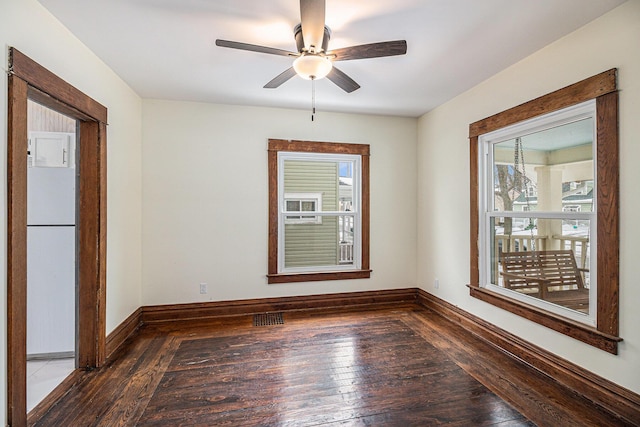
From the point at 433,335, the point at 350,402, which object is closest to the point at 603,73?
the point at 433,335

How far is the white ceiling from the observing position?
1.98m

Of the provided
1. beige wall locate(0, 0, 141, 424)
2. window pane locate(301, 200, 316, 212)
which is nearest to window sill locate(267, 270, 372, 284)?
window pane locate(301, 200, 316, 212)

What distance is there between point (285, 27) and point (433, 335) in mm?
3143

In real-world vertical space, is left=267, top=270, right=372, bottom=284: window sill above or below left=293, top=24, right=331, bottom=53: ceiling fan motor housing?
below

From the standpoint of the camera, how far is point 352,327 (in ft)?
11.4

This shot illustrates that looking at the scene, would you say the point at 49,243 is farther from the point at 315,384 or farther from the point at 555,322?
the point at 555,322

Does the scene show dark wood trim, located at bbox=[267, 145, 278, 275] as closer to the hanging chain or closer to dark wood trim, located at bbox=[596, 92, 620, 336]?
the hanging chain

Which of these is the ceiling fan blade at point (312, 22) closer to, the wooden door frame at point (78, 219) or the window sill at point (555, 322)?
the wooden door frame at point (78, 219)

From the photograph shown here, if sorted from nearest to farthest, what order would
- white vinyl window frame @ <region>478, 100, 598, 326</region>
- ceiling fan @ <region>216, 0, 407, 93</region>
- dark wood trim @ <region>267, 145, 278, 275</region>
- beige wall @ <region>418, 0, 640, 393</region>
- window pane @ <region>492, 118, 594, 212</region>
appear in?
1. ceiling fan @ <region>216, 0, 407, 93</region>
2. beige wall @ <region>418, 0, 640, 393</region>
3. white vinyl window frame @ <region>478, 100, 598, 326</region>
4. window pane @ <region>492, 118, 594, 212</region>
5. dark wood trim @ <region>267, 145, 278, 275</region>

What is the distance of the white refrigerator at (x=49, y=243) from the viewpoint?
2.68m

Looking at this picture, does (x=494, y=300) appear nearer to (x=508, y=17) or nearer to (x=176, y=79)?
(x=508, y=17)

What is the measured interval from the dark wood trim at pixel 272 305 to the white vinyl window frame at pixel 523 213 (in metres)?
1.37

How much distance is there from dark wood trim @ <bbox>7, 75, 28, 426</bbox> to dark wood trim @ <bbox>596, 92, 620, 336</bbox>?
3.61 metres

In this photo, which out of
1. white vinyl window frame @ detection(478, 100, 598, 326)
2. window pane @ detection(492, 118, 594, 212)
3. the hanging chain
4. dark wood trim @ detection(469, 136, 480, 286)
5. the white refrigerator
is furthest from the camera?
dark wood trim @ detection(469, 136, 480, 286)
